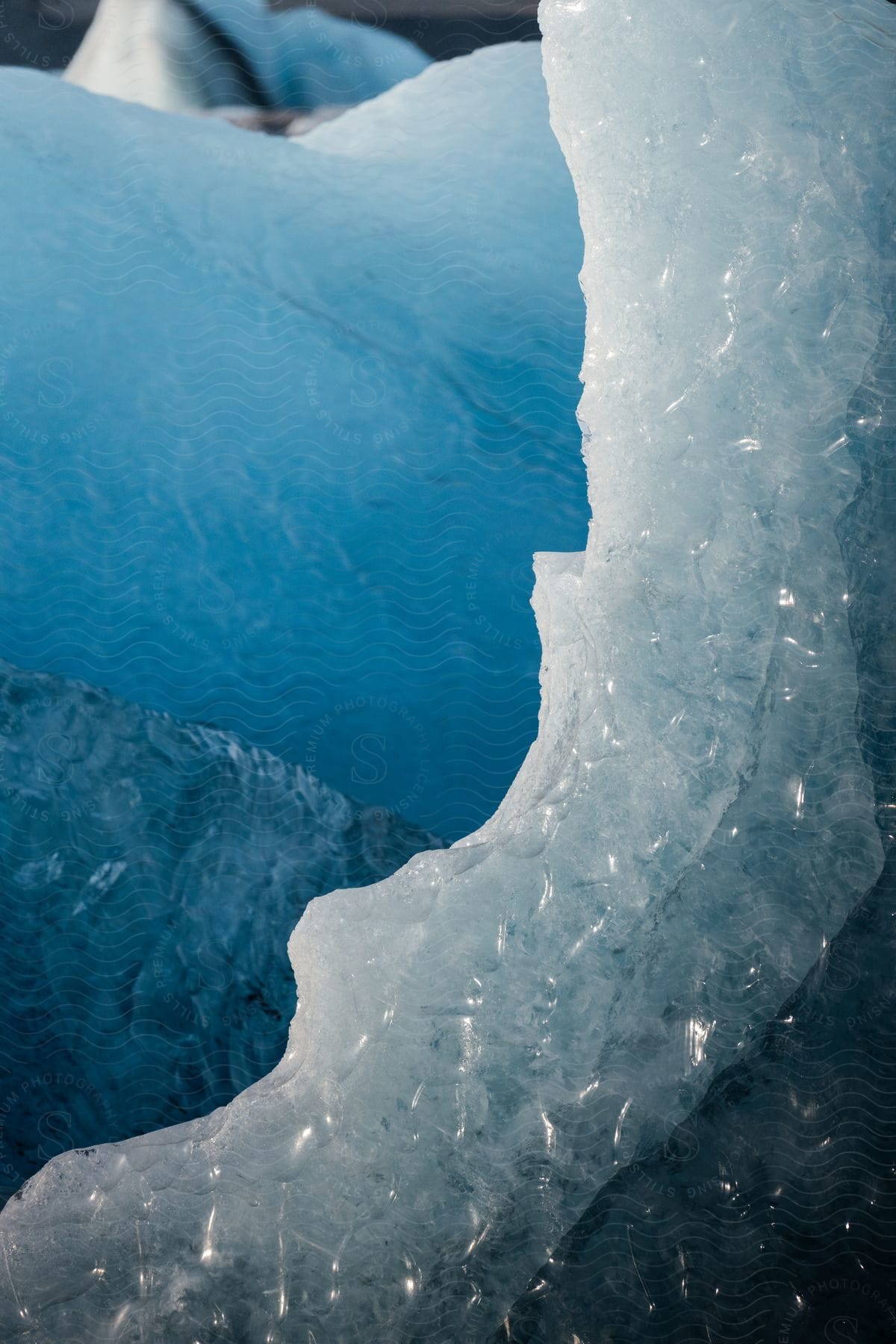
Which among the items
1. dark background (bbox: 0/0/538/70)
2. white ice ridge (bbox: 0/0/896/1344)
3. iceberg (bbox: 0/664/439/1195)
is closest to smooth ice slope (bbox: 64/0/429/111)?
dark background (bbox: 0/0/538/70)

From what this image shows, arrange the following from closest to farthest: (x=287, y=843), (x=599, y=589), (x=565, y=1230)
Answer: (x=565, y=1230) → (x=599, y=589) → (x=287, y=843)

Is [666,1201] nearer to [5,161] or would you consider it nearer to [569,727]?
[569,727]

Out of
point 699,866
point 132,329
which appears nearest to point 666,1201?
point 699,866

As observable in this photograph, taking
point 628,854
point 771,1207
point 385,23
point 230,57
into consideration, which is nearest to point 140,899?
point 628,854

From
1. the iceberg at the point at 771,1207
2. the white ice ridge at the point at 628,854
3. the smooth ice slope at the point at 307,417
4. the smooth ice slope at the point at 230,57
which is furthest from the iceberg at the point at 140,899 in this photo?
the smooth ice slope at the point at 230,57

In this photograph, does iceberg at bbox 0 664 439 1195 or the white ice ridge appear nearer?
the white ice ridge

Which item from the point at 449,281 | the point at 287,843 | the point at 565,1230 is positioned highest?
the point at 449,281

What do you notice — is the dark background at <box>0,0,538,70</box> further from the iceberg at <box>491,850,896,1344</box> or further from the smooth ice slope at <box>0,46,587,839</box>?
the iceberg at <box>491,850,896,1344</box>
